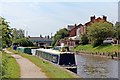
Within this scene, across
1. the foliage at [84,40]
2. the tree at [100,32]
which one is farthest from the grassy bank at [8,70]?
the foliage at [84,40]

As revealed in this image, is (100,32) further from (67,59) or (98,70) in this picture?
(67,59)

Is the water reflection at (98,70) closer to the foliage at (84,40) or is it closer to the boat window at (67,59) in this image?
the boat window at (67,59)

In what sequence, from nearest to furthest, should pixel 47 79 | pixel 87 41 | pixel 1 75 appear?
pixel 1 75 < pixel 47 79 < pixel 87 41

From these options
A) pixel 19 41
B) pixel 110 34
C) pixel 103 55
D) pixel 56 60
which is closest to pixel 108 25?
pixel 110 34

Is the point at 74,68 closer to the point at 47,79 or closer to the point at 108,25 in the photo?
the point at 47,79

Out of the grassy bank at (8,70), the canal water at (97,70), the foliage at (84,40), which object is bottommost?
the canal water at (97,70)

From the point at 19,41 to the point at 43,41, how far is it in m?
71.1

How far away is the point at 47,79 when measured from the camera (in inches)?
700

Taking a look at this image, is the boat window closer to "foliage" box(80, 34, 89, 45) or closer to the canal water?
the canal water

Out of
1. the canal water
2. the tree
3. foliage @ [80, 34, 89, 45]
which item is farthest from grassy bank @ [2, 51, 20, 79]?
foliage @ [80, 34, 89, 45]

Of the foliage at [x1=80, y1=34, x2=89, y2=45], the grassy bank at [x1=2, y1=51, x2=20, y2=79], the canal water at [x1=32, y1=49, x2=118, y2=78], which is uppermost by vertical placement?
the foliage at [x1=80, y1=34, x2=89, y2=45]

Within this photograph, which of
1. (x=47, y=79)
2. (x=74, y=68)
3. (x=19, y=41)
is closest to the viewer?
(x=47, y=79)

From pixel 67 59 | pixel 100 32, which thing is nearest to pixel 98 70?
pixel 67 59

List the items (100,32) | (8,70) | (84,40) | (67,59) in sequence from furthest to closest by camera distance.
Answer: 1. (84,40)
2. (100,32)
3. (67,59)
4. (8,70)
